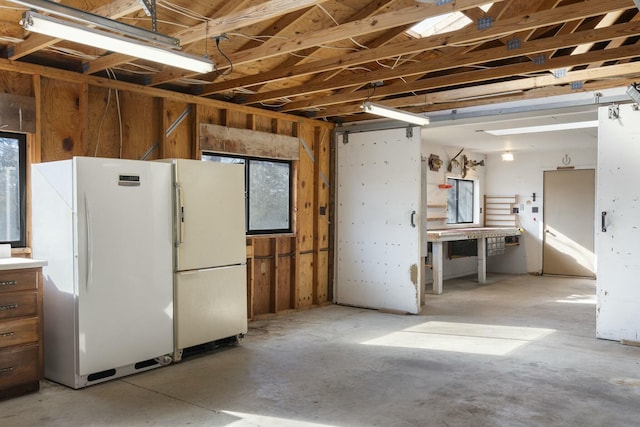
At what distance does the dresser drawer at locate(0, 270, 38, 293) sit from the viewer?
3471 mm

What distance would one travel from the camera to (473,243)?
918cm

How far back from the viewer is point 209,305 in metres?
4.57

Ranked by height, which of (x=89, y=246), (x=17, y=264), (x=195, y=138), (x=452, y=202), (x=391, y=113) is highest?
(x=391, y=113)

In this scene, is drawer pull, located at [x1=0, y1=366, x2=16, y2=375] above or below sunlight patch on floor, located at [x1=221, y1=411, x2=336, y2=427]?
above

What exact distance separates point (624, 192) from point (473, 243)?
4272 millimetres

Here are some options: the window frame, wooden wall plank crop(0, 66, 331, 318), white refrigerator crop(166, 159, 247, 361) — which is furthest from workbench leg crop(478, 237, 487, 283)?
white refrigerator crop(166, 159, 247, 361)

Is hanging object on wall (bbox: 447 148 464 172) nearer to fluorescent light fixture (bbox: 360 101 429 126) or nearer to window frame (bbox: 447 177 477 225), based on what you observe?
window frame (bbox: 447 177 477 225)

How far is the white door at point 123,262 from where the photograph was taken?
12.1ft

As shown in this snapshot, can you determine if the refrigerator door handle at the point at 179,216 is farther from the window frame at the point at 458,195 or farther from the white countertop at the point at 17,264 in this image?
the window frame at the point at 458,195

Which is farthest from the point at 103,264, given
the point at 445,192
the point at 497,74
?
the point at 445,192

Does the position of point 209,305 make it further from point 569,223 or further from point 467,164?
point 569,223

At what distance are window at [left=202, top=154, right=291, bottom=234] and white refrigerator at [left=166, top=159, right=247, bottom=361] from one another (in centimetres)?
118

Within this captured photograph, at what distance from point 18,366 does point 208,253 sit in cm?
167

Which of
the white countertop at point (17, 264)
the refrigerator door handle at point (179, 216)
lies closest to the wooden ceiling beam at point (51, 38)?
the refrigerator door handle at point (179, 216)
